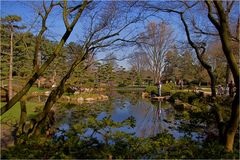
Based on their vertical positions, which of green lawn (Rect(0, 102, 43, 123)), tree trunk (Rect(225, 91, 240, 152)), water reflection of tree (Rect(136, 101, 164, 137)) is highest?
tree trunk (Rect(225, 91, 240, 152))

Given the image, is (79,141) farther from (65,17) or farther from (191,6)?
(191,6)

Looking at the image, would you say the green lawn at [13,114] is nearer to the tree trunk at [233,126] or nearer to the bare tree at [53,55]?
the bare tree at [53,55]

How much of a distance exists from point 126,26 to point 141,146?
287 centimetres

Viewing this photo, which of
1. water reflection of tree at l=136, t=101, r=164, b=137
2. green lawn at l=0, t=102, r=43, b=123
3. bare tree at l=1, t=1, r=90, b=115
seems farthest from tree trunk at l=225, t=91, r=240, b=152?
green lawn at l=0, t=102, r=43, b=123

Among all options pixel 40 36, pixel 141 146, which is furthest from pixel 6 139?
pixel 141 146

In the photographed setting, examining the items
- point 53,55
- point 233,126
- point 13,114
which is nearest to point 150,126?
point 13,114

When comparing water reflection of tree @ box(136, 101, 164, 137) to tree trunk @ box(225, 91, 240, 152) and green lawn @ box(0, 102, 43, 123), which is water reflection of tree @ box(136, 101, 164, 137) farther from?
tree trunk @ box(225, 91, 240, 152)

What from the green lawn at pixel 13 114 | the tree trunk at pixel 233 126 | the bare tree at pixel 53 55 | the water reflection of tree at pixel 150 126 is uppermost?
the bare tree at pixel 53 55

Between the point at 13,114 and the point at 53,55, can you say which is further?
the point at 13,114

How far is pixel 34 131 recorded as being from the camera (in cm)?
492

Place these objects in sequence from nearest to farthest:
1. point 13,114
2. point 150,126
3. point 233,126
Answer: point 233,126
point 13,114
point 150,126

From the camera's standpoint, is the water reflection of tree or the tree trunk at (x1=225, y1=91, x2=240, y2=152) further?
the water reflection of tree

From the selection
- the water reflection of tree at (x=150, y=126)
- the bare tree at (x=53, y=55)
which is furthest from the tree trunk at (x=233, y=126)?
the water reflection of tree at (x=150, y=126)

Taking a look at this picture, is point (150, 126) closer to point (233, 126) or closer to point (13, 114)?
point (13, 114)
